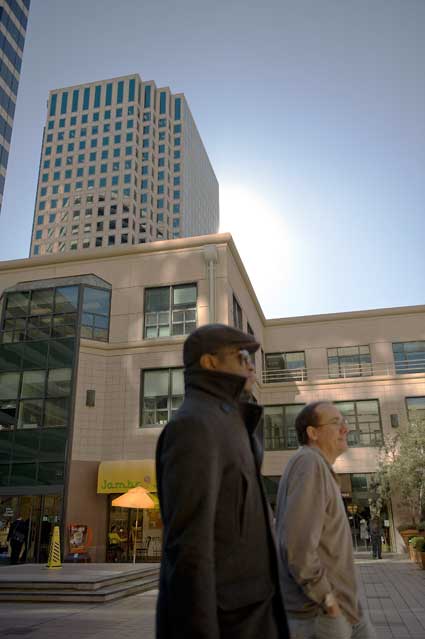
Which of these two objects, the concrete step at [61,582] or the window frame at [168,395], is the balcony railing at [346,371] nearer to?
the window frame at [168,395]

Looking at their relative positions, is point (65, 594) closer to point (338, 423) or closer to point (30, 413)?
point (338, 423)

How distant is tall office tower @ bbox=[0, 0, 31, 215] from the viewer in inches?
1967

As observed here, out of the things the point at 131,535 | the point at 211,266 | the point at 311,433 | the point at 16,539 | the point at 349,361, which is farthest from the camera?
the point at 349,361

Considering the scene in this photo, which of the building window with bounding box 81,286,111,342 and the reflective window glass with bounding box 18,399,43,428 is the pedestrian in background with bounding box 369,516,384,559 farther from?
the reflective window glass with bounding box 18,399,43,428

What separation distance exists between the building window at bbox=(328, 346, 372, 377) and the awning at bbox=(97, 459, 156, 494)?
13.5 metres

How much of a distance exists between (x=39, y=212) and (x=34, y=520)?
77916 mm

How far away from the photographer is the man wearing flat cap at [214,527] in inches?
72.5

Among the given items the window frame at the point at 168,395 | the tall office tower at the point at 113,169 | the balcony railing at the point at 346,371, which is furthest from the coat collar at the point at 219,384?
the tall office tower at the point at 113,169

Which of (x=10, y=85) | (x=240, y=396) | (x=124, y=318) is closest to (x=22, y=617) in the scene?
(x=240, y=396)

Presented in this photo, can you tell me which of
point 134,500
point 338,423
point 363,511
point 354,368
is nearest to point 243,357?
point 338,423

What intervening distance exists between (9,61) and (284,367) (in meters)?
42.8

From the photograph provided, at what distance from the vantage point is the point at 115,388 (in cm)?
2292

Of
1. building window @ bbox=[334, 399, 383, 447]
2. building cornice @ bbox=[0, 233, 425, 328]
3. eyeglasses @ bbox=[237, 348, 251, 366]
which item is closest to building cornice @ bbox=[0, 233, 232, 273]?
building cornice @ bbox=[0, 233, 425, 328]

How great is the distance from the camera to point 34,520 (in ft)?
66.2
